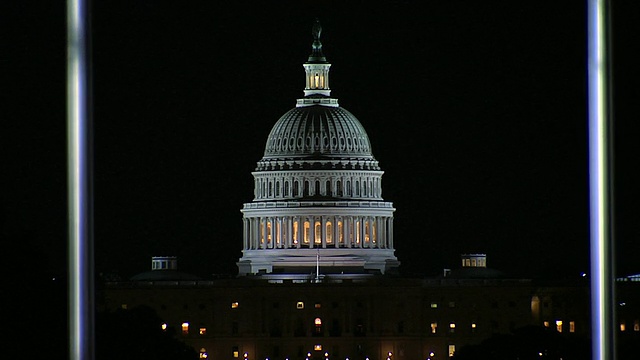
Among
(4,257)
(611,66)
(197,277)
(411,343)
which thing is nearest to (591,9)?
(611,66)

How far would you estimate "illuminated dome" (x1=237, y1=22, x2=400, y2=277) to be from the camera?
173375mm

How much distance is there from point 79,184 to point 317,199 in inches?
6462

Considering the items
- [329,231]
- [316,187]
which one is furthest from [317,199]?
[316,187]

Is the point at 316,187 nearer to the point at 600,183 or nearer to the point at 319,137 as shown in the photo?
the point at 319,137

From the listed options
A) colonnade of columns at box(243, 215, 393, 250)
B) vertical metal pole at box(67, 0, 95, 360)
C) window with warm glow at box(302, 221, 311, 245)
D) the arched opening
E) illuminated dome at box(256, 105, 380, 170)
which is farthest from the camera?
illuminated dome at box(256, 105, 380, 170)

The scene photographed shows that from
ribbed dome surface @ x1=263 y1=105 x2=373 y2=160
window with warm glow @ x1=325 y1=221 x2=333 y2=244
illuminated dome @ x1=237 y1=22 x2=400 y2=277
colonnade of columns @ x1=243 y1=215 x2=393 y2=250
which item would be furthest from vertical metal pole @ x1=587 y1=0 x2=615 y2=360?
ribbed dome surface @ x1=263 y1=105 x2=373 y2=160

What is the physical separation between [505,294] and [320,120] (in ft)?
94.5

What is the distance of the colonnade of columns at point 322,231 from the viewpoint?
174 m

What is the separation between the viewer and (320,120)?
581 feet

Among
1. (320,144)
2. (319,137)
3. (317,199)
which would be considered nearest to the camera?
(317,199)

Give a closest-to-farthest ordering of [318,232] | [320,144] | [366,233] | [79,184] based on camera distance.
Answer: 1. [79,184]
2. [366,233]
3. [318,232]
4. [320,144]

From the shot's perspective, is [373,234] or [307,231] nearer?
[373,234]

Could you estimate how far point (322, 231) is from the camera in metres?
176

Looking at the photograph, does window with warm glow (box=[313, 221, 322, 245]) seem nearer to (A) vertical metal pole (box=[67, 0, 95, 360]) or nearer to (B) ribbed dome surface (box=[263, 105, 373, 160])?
(B) ribbed dome surface (box=[263, 105, 373, 160])
